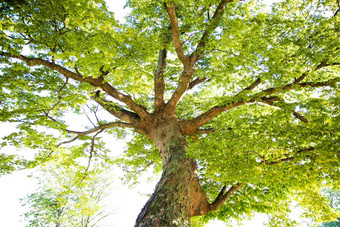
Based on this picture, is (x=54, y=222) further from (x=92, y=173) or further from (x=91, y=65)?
(x=91, y=65)

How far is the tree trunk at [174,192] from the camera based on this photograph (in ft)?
11.5

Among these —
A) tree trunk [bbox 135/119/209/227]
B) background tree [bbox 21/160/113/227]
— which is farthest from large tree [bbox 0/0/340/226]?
background tree [bbox 21/160/113/227]

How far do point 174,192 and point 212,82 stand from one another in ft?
18.8

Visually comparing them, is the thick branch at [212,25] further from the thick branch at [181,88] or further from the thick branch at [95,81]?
the thick branch at [95,81]

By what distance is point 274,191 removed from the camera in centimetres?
609

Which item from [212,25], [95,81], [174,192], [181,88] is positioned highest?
[212,25]

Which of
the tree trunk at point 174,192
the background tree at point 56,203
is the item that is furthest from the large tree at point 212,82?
the background tree at point 56,203

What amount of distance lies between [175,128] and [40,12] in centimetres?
465

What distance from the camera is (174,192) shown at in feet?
13.5

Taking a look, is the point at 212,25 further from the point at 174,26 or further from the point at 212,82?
the point at 212,82

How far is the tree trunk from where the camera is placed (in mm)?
3490

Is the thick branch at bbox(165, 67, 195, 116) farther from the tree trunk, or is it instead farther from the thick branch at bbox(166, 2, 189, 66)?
the tree trunk

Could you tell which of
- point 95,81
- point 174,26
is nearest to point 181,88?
point 174,26

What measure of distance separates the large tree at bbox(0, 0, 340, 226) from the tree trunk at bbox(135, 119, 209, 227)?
0.09 feet
